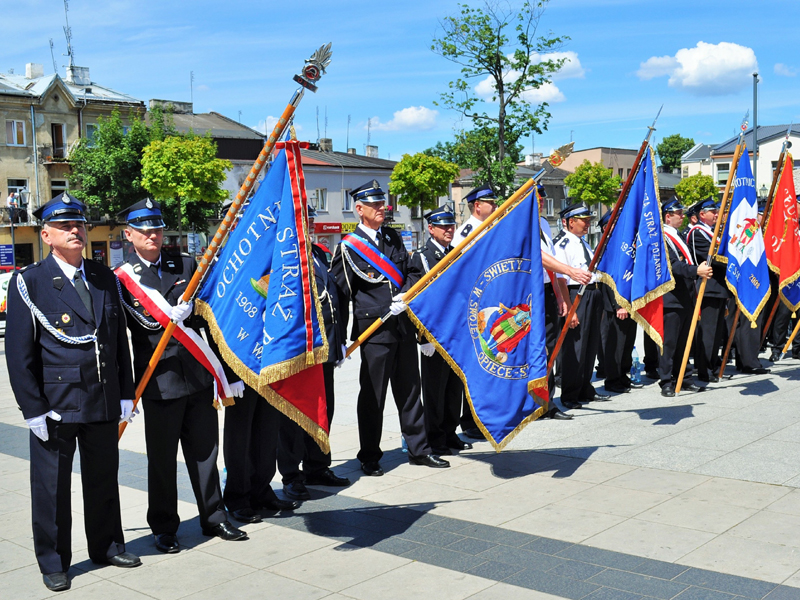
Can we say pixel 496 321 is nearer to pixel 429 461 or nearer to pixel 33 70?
pixel 429 461

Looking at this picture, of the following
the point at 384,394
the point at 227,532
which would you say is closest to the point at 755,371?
the point at 384,394

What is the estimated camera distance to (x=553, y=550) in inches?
193

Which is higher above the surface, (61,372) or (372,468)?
(61,372)

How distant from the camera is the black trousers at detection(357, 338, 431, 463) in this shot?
6.82 m

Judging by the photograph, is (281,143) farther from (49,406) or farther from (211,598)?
(211,598)

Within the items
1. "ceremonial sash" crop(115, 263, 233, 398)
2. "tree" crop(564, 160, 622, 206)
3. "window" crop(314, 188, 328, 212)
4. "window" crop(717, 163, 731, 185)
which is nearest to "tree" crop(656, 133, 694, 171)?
"window" crop(717, 163, 731, 185)

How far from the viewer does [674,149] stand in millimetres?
107125

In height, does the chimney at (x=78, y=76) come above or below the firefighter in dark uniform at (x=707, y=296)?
above

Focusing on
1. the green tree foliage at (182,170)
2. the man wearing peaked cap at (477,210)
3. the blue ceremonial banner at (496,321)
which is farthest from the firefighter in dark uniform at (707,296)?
the green tree foliage at (182,170)

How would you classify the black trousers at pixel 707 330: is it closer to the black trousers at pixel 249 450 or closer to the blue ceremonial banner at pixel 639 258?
the blue ceremonial banner at pixel 639 258

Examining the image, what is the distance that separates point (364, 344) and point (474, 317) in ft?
3.24

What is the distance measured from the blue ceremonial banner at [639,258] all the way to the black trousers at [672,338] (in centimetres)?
146

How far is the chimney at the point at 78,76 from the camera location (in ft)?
171

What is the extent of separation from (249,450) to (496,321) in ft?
6.68
